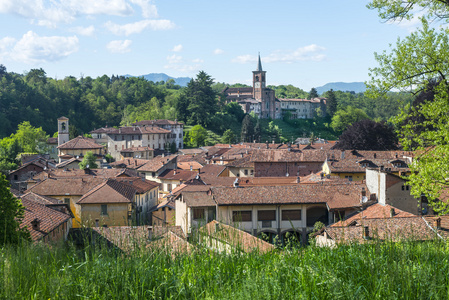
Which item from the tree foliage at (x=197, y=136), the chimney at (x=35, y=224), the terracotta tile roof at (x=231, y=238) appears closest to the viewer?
the terracotta tile roof at (x=231, y=238)

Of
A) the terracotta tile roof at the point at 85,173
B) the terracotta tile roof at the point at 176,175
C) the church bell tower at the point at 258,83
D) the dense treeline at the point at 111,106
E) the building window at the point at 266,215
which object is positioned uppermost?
the church bell tower at the point at 258,83

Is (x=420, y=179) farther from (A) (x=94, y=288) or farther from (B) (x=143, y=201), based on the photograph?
(B) (x=143, y=201)

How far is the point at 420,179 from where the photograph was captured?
1117 cm

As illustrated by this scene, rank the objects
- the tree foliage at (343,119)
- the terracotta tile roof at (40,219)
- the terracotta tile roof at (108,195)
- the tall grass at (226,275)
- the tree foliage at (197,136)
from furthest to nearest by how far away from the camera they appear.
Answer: the tree foliage at (343,119) → the tree foliage at (197,136) → the terracotta tile roof at (108,195) → the terracotta tile roof at (40,219) → the tall grass at (226,275)

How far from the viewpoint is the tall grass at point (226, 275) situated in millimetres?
3998

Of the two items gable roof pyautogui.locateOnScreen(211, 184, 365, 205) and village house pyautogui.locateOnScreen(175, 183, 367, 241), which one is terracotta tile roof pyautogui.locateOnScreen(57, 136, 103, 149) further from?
gable roof pyautogui.locateOnScreen(211, 184, 365, 205)

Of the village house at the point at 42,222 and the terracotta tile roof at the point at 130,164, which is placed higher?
the village house at the point at 42,222

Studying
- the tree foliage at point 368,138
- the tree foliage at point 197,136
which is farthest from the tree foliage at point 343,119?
the tree foliage at point 368,138

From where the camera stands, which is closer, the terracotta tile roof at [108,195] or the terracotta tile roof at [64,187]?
the terracotta tile roof at [108,195]

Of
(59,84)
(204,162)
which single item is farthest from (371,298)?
(59,84)

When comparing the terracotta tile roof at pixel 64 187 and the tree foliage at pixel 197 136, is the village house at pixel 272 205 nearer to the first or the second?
the terracotta tile roof at pixel 64 187

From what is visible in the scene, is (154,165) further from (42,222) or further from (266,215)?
(42,222)

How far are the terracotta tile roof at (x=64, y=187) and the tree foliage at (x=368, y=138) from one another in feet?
102

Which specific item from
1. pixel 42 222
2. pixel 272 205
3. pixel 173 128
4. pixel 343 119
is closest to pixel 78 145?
pixel 173 128
